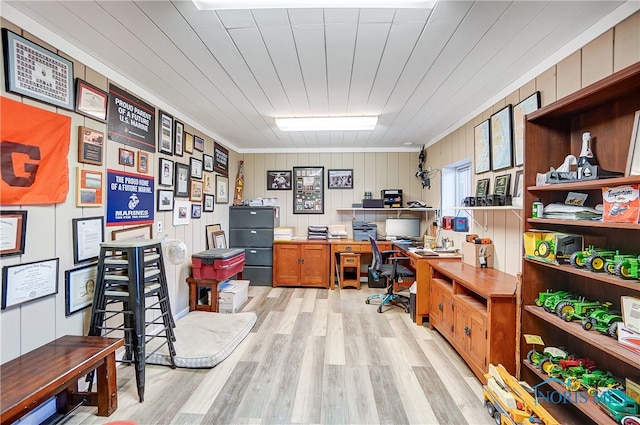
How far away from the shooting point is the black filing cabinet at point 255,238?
455 cm

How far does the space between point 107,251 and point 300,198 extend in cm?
333

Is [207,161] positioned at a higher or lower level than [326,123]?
lower

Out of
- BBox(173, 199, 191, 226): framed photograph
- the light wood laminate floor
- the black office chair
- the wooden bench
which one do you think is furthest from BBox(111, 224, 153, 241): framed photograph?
the black office chair

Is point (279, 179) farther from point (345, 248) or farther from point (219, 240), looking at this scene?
point (345, 248)

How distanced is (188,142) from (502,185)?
11.3 ft

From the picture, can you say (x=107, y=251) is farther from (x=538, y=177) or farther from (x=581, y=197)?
(x=581, y=197)

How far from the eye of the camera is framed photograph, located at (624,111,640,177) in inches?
50.4

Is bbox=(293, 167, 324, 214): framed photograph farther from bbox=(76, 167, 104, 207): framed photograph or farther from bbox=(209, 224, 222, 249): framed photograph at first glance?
bbox=(76, 167, 104, 207): framed photograph

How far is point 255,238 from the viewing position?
4.56 metres

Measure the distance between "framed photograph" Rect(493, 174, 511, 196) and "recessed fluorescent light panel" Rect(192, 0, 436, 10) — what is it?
5.56 feet

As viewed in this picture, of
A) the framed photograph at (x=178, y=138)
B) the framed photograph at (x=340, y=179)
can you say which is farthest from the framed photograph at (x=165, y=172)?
the framed photograph at (x=340, y=179)

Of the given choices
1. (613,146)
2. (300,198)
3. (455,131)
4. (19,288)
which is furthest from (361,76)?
(300,198)

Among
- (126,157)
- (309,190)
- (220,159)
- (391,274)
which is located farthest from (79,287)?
(309,190)

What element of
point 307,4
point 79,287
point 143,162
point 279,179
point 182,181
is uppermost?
point 307,4
